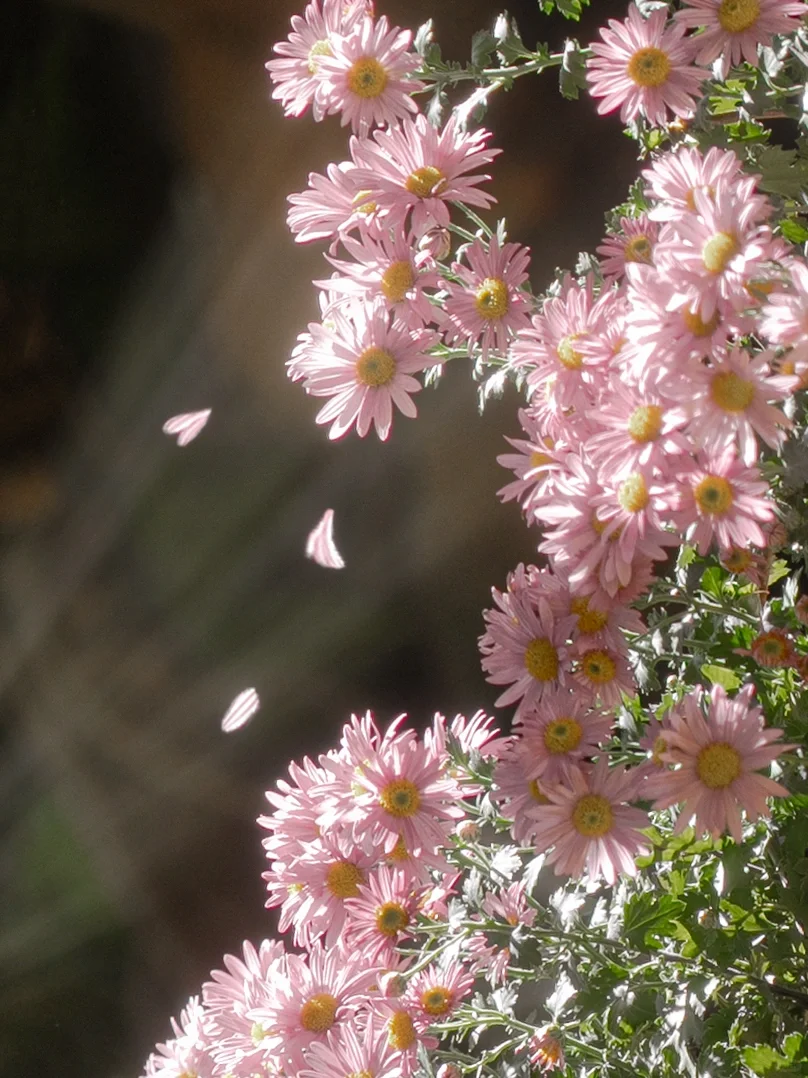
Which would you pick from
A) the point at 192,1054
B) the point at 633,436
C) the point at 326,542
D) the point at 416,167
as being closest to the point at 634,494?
the point at 633,436

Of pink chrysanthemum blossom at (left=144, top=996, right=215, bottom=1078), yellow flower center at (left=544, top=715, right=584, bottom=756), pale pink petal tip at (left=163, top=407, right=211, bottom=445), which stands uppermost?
pale pink petal tip at (left=163, top=407, right=211, bottom=445)

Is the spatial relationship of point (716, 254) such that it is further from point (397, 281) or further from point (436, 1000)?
point (436, 1000)

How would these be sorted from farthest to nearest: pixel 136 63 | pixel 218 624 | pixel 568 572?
pixel 218 624
pixel 136 63
pixel 568 572

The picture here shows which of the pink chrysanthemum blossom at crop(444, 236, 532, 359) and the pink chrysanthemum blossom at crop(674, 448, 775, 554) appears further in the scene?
the pink chrysanthemum blossom at crop(444, 236, 532, 359)

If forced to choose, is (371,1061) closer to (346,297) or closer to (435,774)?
(435,774)

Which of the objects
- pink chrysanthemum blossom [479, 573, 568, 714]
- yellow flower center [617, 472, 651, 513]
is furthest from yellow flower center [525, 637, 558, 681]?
yellow flower center [617, 472, 651, 513]

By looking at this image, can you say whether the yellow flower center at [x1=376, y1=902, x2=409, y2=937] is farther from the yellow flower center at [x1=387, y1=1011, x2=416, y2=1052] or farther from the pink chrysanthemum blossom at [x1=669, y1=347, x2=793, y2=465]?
the pink chrysanthemum blossom at [x1=669, y1=347, x2=793, y2=465]

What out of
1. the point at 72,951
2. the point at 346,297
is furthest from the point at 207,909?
the point at 346,297

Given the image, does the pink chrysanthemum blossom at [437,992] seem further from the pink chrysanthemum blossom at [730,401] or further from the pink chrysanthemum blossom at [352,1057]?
the pink chrysanthemum blossom at [730,401]
